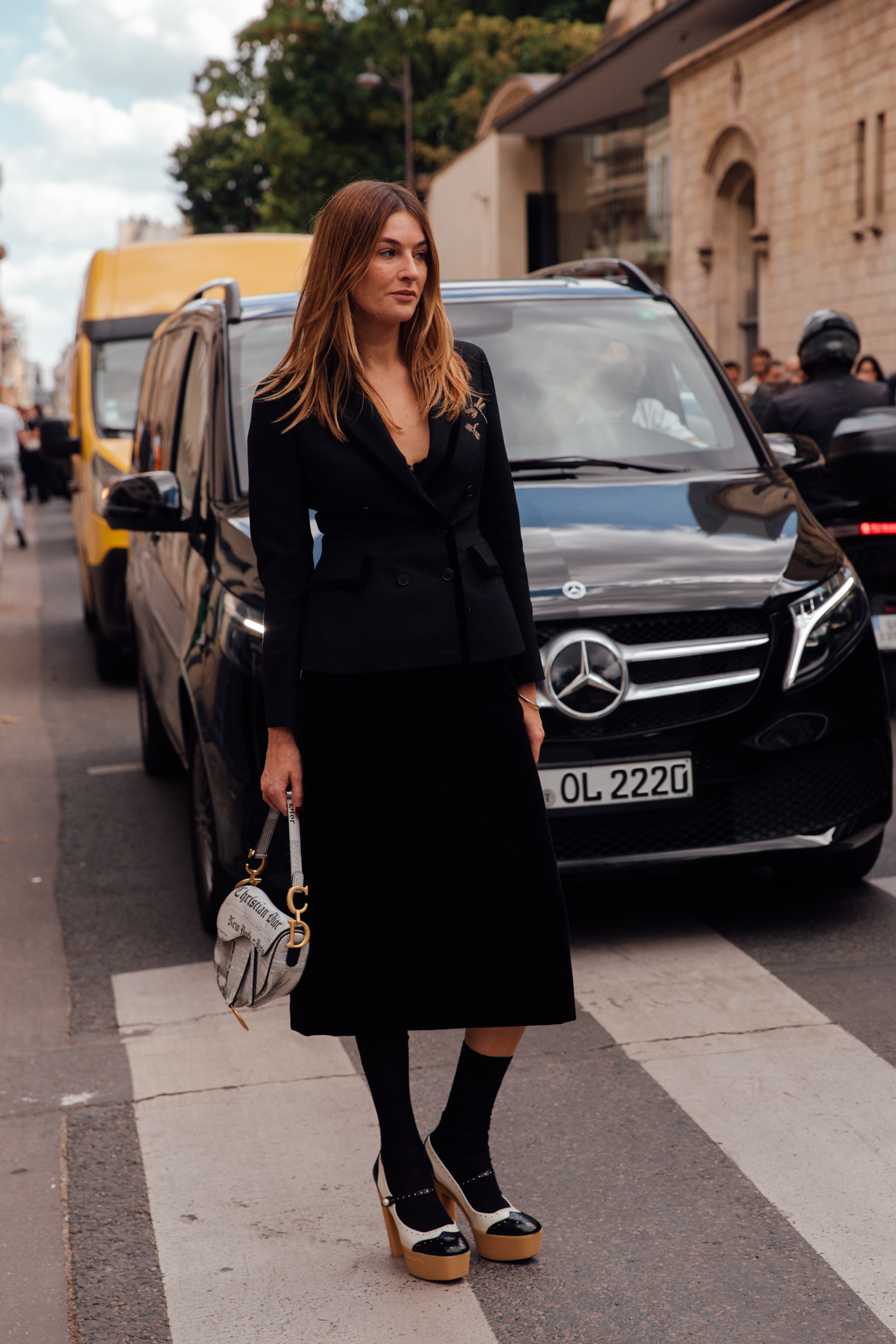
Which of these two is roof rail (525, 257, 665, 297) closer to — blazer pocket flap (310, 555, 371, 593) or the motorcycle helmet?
the motorcycle helmet

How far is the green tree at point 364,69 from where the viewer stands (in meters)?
44.7

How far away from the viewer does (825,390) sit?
8.67 metres

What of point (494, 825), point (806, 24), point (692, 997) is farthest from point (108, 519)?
point (806, 24)

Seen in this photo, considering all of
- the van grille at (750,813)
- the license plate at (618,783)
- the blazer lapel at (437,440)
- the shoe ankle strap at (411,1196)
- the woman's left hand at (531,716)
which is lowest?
the shoe ankle strap at (411,1196)

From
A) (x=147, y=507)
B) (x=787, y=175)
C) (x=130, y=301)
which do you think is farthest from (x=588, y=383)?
(x=787, y=175)

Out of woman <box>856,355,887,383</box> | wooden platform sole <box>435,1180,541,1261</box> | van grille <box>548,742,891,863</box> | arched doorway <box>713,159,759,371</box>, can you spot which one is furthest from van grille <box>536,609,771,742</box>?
arched doorway <box>713,159,759,371</box>

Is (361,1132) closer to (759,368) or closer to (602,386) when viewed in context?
(602,386)

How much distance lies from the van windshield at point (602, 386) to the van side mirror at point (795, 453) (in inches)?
10.1

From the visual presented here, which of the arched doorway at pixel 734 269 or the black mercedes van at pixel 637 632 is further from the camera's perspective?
the arched doorway at pixel 734 269

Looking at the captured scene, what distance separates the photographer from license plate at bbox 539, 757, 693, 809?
14.3ft

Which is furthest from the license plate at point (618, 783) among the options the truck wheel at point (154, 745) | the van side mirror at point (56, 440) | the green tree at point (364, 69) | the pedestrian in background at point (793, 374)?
the green tree at point (364, 69)

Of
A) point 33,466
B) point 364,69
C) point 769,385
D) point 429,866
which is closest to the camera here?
point 429,866

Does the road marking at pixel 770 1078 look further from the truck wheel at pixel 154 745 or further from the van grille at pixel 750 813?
the truck wheel at pixel 154 745

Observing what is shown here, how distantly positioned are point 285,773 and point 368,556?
42cm
